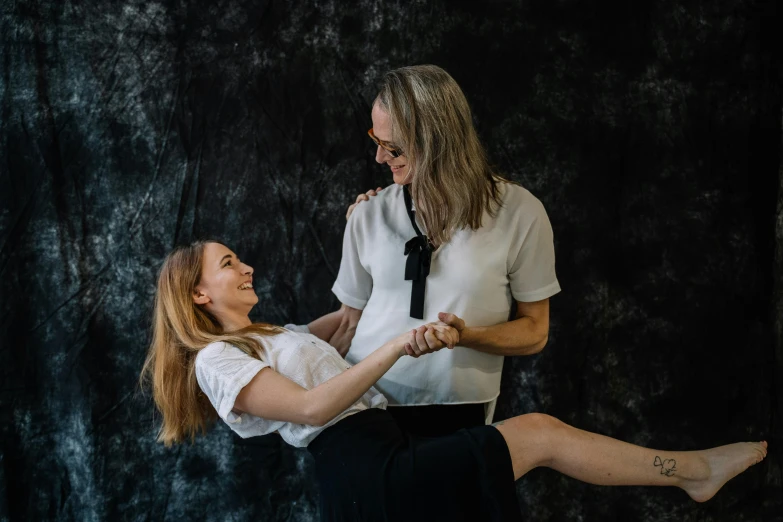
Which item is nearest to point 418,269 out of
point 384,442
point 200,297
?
point 384,442

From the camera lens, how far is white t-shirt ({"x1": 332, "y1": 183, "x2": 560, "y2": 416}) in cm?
229

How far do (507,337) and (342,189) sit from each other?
1.27 m

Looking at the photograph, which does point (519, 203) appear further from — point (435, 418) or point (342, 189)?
point (342, 189)

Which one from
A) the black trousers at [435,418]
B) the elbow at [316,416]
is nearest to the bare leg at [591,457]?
the black trousers at [435,418]

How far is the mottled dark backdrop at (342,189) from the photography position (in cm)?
326

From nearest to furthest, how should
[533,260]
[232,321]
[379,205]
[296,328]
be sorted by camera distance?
[533,260] → [379,205] → [232,321] → [296,328]

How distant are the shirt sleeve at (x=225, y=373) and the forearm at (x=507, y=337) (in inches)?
22.1

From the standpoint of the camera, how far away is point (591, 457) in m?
2.16

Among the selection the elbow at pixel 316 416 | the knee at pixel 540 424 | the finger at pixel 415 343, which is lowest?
the knee at pixel 540 424

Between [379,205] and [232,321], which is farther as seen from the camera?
[232,321]

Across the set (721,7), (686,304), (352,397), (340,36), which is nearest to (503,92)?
(340,36)

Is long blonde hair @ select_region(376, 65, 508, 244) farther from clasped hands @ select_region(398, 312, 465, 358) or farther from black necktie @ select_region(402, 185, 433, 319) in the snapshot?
clasped hands @ select_region(398, 312, 465, 358)

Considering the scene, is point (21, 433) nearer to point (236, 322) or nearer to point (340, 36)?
point (236, 322)

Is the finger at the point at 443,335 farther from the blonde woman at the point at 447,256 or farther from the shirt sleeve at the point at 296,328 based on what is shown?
the shirt sleeve at the point at 296,328
